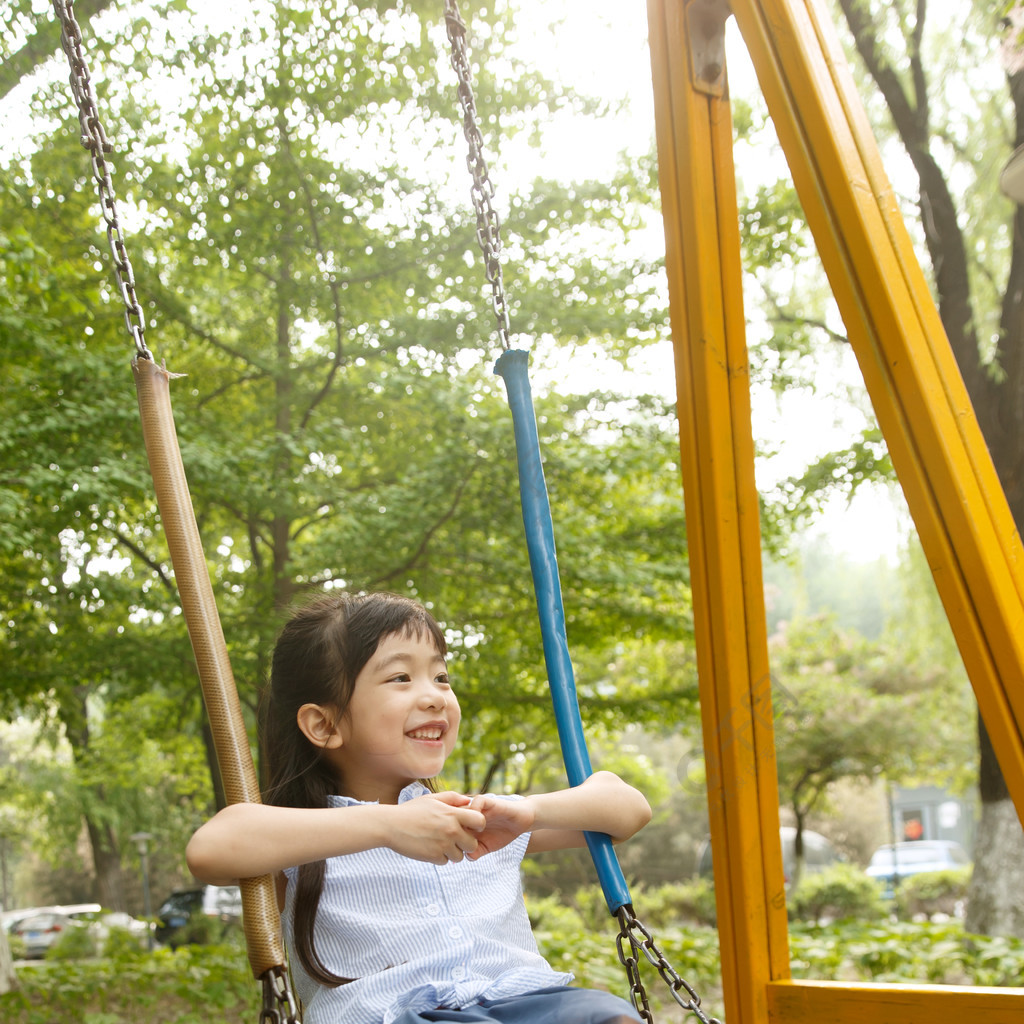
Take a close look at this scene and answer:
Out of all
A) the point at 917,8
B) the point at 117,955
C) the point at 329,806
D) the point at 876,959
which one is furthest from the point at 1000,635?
the point at 917,8

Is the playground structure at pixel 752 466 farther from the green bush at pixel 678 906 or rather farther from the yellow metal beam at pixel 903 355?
the green bush at pixel 678 906

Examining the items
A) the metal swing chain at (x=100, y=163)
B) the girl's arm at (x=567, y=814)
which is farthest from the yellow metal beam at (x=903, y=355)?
the metal swing chain at (x=100, y=163)

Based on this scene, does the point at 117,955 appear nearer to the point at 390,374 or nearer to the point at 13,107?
the point at 390,374

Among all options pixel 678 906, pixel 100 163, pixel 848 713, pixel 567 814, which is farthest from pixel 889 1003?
pixel 678 906

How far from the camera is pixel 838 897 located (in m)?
13.3

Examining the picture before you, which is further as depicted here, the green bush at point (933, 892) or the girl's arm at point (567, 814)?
the green bush at point (933, 892)

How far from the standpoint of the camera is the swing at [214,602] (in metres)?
1.33

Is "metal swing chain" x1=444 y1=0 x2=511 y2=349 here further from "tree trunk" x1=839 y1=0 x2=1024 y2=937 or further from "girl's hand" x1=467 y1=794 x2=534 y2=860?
"tree trunk" x1=839 y1=0 x2=1024 y2=937

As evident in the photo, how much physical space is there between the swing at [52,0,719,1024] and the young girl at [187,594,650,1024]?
72mm

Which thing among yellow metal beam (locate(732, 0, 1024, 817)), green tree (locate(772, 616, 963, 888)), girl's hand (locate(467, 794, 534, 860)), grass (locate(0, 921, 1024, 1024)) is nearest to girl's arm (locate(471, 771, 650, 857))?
girl's hand (locate(467, 794, 534, 860))

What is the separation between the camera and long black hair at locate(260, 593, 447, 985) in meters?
1.61

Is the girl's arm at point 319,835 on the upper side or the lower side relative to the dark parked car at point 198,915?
upper

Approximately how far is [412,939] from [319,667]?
44 cm

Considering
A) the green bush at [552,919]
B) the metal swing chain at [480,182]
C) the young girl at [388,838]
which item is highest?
the metal swing chain at [480,182]
